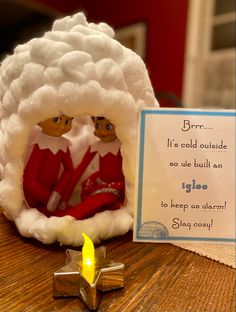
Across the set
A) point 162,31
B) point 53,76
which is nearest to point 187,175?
point 53,76

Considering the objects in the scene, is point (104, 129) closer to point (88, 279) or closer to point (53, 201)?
point (53, 201)

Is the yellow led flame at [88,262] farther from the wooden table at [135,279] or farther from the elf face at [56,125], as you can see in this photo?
the elf face at [56,125]

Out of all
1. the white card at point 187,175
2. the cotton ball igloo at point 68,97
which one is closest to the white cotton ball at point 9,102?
the cotton ball igloo at point 68,97

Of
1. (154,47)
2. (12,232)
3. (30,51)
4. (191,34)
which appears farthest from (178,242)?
(154,47)

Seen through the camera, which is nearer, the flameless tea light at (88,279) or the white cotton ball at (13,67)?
the flameless tea light at (88,279)

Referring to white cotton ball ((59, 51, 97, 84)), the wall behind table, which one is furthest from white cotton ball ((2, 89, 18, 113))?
the wall behind table

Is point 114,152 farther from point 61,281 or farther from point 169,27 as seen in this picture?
point 169,27

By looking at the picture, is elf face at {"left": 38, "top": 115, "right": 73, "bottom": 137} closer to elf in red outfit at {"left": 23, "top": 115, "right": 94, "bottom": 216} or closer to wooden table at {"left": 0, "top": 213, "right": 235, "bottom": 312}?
elf in red outfit at {"left": 23, "top": 115, "right": 94, "bottom": 216}
